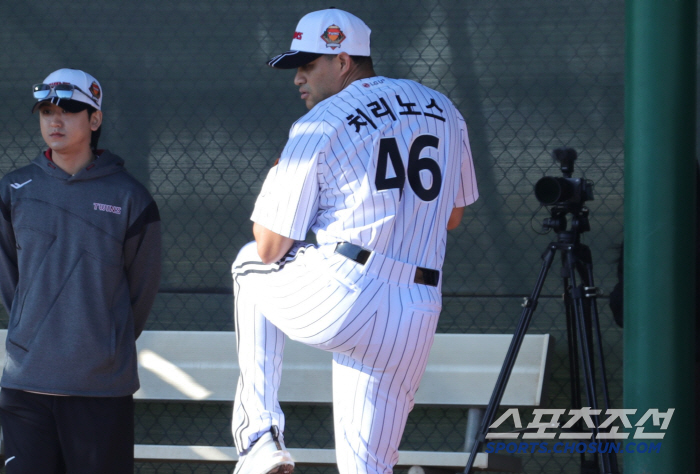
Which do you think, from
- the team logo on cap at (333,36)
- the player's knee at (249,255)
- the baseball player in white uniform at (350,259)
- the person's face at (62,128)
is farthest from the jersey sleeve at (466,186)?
the person's face at (62,128)

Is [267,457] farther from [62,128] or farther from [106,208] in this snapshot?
[62,128]

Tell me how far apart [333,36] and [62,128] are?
1080 millimetres

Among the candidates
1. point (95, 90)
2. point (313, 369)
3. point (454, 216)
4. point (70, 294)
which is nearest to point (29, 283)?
point (70, 294)

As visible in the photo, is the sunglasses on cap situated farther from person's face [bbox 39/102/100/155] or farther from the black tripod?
the black tripod

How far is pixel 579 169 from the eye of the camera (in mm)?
4160

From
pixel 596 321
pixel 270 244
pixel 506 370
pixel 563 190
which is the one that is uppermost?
pixel 563 190

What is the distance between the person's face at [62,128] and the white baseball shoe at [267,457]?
128 centimetres

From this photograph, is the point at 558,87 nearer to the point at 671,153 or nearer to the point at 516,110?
the point at 516,110

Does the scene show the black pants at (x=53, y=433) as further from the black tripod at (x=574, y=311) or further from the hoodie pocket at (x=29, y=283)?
the black tripod at (x=574, y=311)

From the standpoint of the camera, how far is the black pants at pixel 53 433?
2617 mm

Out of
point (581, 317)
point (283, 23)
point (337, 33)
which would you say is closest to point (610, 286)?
point (581, 317)

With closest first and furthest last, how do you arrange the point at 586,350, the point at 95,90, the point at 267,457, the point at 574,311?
the point at 267,457 < the point at 95,90 < the point at 586,350 < the point at 574,311

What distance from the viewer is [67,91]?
2781mm

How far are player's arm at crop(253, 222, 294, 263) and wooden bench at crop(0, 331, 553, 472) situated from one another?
1.68 meters
